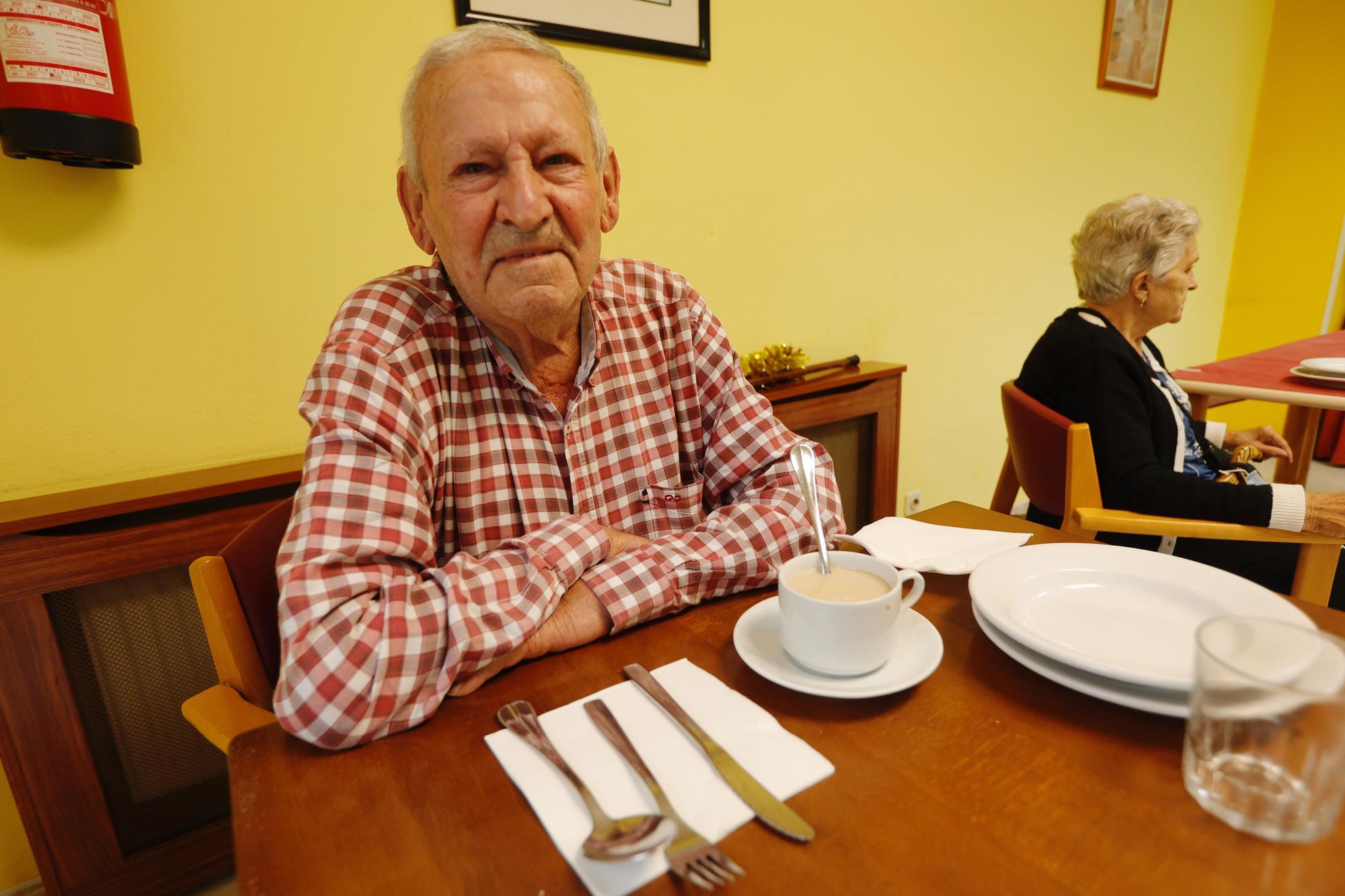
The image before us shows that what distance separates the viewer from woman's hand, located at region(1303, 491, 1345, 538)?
1334 mm

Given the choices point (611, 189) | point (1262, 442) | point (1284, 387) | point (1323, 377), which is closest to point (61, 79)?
point (611, 189)

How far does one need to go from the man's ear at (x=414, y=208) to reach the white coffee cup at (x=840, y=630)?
77 cm

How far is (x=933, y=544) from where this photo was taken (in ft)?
3.03

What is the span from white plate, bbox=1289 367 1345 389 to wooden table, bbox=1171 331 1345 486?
0.01 meters

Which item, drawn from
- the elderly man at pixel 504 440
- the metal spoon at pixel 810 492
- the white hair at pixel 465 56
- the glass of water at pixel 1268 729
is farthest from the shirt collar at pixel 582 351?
the glass of water at pixel 1268 729

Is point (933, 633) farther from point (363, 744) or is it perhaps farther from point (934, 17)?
point (934, 17)

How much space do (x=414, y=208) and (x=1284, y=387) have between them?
2.32 meters

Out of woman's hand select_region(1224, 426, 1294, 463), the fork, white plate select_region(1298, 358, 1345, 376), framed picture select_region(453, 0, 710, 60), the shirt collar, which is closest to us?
the fork

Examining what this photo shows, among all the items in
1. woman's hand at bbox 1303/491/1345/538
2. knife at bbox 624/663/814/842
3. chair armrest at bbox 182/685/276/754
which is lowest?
woman's hand at bbox 1303/491/1345/538

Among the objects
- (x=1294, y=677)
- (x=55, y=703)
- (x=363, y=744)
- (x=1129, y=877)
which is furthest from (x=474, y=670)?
(x=55, y=703)

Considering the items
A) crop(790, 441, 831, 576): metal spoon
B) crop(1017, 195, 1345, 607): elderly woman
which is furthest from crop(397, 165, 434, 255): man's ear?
crop(1017, 195, 1345, 607): elderly woman

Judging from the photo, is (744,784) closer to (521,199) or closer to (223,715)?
(223,715)

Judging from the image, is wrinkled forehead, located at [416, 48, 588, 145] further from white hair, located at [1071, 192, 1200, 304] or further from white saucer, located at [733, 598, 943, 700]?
white hair, located at [1071, 192, 1200, 304]

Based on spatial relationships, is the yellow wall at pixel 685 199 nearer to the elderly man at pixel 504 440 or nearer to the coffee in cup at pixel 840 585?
the elderly man at pixel 504 440
